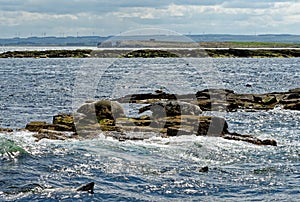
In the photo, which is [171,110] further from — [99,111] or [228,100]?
[228,100]

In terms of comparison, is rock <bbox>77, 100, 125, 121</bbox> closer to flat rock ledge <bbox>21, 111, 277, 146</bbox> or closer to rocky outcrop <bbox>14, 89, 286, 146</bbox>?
rocky outcrop <bbox>14, 89, 286, 146</bbox>

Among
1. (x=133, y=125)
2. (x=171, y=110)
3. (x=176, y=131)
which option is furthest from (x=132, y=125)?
(x=171, y=110)

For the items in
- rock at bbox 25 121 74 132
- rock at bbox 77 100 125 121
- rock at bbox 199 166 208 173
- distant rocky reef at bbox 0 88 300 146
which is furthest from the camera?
rock at bbox 77 100 125 121

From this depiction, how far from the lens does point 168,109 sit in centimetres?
3244

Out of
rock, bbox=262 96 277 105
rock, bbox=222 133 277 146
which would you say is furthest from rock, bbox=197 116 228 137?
rock, bbox=262 96 277 105

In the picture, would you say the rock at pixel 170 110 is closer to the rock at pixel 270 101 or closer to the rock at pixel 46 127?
the rock at pixel 46 127

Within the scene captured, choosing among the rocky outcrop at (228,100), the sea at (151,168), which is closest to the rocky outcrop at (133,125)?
the sea at (151,168)

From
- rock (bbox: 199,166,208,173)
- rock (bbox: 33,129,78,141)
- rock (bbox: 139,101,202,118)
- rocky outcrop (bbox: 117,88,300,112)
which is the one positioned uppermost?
rock (bbox: 139,101,202,118)

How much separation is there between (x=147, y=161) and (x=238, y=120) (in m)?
15.3

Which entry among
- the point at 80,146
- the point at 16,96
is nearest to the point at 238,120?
the point at 80,146

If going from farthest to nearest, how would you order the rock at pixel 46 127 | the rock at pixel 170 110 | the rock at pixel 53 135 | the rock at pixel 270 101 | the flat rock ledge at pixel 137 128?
1. the rock at pixel 270 101
2. the rock at pixel 170 110
3. the rock at pixel 46 127
4. the flat rock ledge at pixel 137 128
5. the rock at pixel 53 135

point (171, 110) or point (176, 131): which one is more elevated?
point (171, 110)

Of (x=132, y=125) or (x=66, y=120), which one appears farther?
(x=66, y=120)

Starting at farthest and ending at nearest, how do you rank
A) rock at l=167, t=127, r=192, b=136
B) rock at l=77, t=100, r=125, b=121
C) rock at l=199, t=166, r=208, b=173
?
1. rock at l=77, t=100, r=125, b=121
2. rock at l=167, t=127, r=192, b=136
3. rock at l=199, t=166, r=208, b=173
